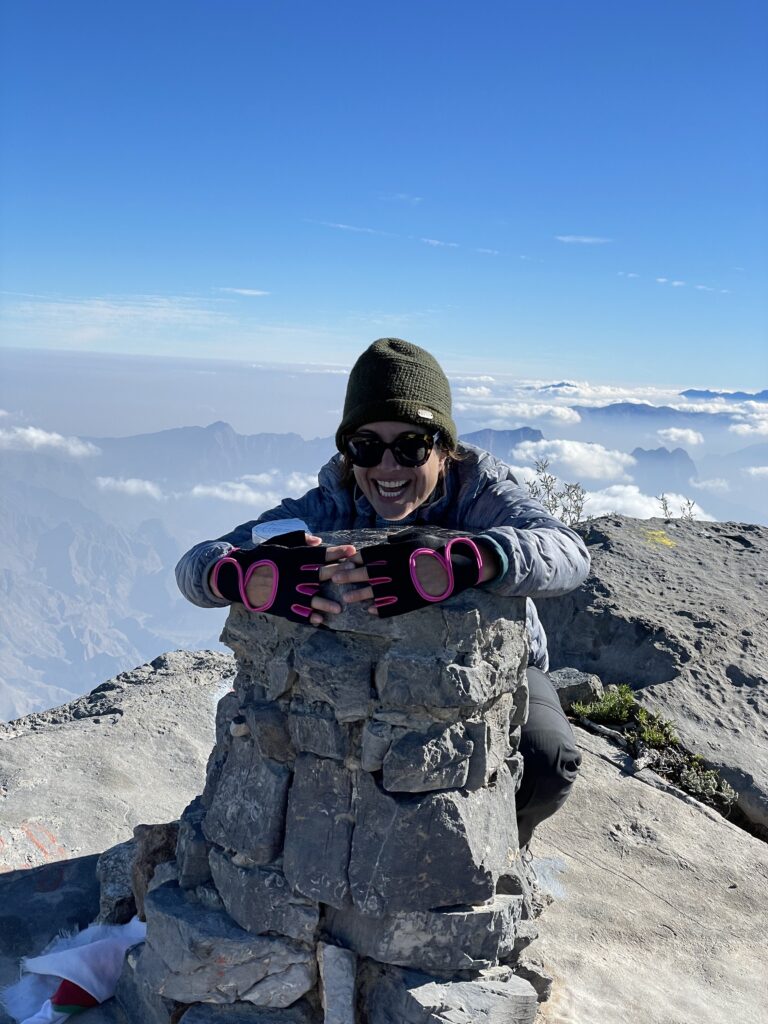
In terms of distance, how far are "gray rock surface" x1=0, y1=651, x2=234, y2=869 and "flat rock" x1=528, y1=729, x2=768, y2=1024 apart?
8.40ft

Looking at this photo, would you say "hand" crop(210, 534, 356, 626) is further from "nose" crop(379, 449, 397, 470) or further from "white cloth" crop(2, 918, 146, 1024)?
"white cloth" crop(2, 918, 146, 1024)

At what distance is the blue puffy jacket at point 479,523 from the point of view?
3.04 meters

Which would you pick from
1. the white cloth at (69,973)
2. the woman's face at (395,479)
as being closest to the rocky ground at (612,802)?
the white cloth at (69,973)

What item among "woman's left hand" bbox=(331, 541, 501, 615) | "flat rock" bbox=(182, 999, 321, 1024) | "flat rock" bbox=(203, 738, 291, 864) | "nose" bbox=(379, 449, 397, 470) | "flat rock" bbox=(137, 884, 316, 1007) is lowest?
"flat rock" bbox=(182, 999, 321, 1024)

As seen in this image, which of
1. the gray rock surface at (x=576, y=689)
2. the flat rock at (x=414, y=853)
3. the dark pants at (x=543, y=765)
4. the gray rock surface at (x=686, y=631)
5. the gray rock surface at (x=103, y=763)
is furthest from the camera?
the gray rock surface at (x=576, y=689)

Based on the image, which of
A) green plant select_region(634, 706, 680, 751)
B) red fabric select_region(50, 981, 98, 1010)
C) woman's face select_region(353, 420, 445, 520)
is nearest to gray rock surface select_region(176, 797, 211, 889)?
red fabric select_region(50, 981, 98, 1010)

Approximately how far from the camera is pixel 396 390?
3348 millimetres

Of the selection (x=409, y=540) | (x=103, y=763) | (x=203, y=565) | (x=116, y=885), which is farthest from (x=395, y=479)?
(x=103, y=763)

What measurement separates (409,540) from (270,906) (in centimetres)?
147

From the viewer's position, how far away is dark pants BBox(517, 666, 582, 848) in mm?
3750

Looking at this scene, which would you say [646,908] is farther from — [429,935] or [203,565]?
[203,565]

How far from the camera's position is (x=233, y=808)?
329 centimetres

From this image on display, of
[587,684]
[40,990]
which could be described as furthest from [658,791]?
[40,990]

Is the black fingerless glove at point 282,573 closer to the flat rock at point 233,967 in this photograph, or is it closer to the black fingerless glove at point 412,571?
the black fingerless glove at point 412,571
